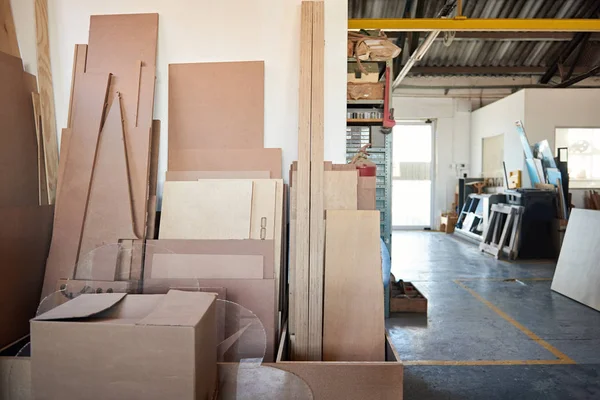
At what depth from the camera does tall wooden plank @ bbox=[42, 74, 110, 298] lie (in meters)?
2.13

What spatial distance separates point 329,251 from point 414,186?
27.1 ft

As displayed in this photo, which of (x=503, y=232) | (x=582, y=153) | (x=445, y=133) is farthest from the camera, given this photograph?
(x=445, y=133)

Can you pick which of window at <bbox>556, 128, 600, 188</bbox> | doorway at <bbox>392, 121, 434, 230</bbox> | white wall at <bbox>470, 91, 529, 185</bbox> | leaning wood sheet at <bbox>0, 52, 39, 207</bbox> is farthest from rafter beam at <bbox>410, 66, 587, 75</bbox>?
leaning wood sheet at <bbox>0, 52, 39, 207</bbox>

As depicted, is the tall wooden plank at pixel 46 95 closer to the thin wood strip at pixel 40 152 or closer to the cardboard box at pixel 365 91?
the thin wood strip at pixel 40 152

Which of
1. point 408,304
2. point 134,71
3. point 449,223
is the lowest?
point 408,304

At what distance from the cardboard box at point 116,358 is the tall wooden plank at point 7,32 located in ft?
5.67

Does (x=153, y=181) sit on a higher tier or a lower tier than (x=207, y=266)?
higher

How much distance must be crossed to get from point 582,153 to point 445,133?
277 centimetres

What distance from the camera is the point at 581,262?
4.15 meters

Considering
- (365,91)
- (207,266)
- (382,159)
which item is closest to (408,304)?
(382,159)

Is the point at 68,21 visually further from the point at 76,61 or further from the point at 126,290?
the point at 126,290

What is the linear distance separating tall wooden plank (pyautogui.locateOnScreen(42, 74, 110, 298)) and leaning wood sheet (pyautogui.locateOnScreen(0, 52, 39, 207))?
0.21m

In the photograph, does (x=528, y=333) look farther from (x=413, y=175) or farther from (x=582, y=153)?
(x=413, y=175)

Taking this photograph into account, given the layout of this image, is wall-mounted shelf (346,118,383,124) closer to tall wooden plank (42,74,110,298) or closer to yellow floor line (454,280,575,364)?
yellow floor line (454,280,575,364)
